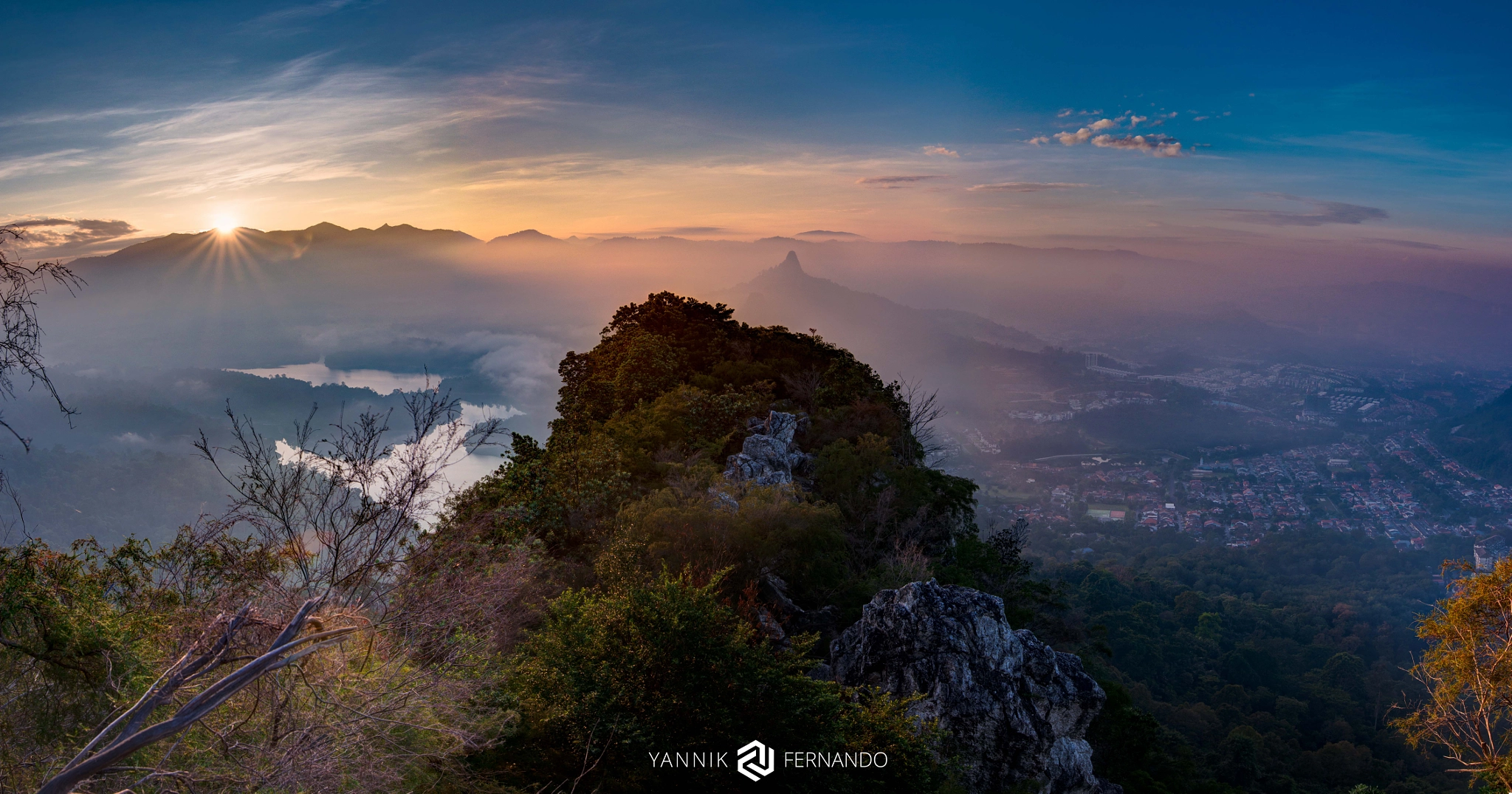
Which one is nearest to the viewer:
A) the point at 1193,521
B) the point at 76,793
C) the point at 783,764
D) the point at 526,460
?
the point at 76,793

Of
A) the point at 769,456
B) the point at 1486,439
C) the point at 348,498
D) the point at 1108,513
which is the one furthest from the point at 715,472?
the point at 1486,439

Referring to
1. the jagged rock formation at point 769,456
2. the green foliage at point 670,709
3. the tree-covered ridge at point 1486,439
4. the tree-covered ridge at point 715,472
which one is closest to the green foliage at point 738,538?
the tree-covered ridge at point 715,472

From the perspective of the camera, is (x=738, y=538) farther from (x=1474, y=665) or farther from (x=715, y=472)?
(x=1474, y=665)

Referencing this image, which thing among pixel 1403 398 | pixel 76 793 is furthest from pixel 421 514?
pixel 1403 398

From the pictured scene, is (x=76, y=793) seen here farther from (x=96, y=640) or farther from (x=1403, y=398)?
(x=1403, y=398)

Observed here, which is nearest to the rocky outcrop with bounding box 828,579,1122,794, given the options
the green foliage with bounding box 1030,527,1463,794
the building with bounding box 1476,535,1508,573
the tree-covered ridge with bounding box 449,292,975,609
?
the tree-covered ridge with bounding box 449,292,975,609

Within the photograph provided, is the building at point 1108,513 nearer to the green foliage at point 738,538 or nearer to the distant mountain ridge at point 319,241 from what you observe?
the green foliage at point 738,538

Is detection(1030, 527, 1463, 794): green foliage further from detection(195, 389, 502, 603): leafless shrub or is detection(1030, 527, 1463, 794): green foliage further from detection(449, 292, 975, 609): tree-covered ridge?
detection(195, 389, 502, 603): leafless shrub
